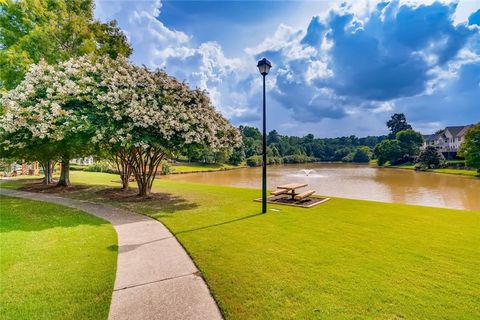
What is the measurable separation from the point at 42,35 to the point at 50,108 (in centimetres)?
803

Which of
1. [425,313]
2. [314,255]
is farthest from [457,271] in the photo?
[314,255]

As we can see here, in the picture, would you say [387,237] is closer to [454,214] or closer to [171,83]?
[454,214]

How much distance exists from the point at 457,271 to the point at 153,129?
9.69m

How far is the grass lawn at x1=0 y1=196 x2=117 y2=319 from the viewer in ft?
12.1

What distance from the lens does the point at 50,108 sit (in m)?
9.60

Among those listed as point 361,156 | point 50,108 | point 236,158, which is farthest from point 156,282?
point 361,156

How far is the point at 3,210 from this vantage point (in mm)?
9797

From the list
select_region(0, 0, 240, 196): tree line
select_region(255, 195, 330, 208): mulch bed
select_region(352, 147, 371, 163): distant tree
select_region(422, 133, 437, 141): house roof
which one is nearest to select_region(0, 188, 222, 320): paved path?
select_region(0, 0, 240, 196): tree line

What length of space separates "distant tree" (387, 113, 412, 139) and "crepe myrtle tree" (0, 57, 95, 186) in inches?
4302

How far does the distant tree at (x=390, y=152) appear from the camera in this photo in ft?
228

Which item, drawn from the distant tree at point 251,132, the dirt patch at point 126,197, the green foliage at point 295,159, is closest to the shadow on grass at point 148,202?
the dirt patch at point 126,197

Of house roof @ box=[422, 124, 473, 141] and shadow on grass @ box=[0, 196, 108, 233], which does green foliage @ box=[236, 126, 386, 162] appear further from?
shadow on grass @ box=[0, 196, 108, 233]

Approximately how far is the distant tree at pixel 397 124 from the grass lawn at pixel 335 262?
344 feet

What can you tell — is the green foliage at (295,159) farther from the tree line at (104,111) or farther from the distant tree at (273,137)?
the tree line at (104,111)
